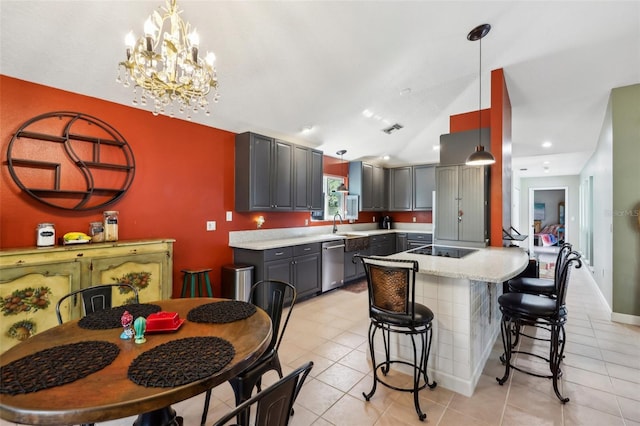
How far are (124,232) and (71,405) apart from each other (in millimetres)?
2497

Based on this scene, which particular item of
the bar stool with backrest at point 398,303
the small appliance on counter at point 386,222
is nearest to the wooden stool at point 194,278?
the bar stool with backrest at point 398,303

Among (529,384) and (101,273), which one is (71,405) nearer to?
(101,273)

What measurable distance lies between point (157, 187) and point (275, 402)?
311 cm

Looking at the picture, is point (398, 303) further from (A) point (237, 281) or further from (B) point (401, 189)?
(B) point (401, 189)

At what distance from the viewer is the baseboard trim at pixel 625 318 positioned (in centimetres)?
356

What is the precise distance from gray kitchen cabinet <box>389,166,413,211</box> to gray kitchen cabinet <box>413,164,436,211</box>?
0.10m

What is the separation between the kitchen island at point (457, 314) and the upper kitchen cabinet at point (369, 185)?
3775mm

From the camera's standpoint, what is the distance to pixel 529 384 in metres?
2.33

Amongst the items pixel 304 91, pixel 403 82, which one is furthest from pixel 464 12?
pixel 304 91

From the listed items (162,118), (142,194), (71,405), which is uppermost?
(162,118)

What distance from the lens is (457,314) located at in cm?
224

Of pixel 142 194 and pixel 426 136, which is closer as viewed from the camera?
pixel 142 194

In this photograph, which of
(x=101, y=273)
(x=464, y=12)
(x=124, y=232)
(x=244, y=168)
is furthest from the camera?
(x=244, y=168)

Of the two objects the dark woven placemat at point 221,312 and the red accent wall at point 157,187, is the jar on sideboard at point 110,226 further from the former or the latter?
the dark woven placemat at point 221,312
